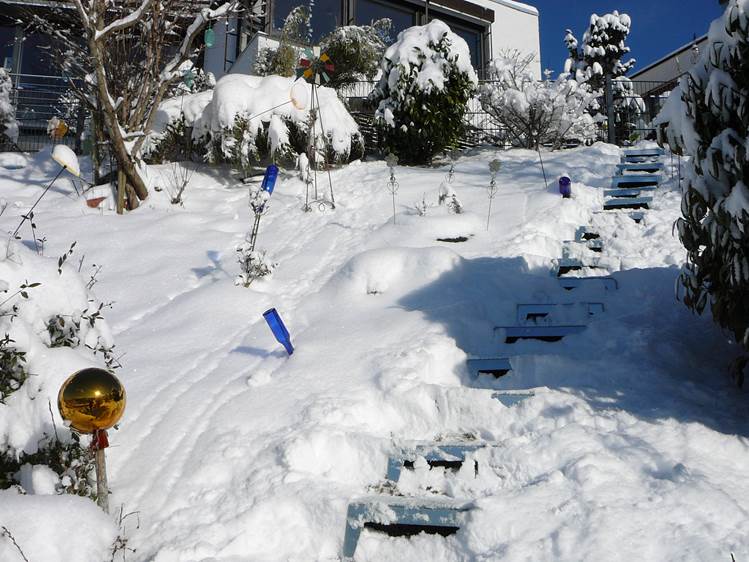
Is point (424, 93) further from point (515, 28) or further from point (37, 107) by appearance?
point (515, 28)

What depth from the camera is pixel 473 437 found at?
2957 millimetres

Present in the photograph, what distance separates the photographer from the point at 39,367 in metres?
2.45

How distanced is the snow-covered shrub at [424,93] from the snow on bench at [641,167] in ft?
8.57

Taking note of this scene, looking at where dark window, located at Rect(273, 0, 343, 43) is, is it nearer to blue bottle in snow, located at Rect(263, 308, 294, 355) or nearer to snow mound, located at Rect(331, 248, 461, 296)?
snow mound, located at Rect(331, 248, 461, 296)

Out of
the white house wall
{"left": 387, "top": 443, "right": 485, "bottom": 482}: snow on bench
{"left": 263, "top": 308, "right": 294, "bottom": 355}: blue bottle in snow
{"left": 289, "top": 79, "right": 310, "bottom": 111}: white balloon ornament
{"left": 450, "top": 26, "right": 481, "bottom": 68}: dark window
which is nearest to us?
{"left": 387, "top": 443, "right": 485, "bottom": 482}: snow on bench

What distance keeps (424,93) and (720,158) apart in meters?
6.58

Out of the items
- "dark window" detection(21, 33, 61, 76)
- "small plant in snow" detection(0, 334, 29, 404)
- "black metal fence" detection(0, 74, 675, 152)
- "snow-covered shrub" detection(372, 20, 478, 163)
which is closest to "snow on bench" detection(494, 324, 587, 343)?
"small plant in snow" detection(0, 334, 29, 404)

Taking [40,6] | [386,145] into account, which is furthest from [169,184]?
[40,6]

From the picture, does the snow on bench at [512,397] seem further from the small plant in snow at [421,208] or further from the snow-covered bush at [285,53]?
the snow-covered bush at [285,53]

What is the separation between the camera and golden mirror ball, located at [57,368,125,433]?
2.11 metres

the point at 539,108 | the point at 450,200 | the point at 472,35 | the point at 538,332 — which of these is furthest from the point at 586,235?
the point at 472,35

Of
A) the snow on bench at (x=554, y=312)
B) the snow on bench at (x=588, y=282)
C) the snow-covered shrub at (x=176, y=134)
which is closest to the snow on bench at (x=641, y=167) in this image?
the snow on bench at (x=588, y=282)

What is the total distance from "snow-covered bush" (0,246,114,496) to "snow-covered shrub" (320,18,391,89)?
9761 millimetres

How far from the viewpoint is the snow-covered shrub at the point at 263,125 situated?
8.24 m
